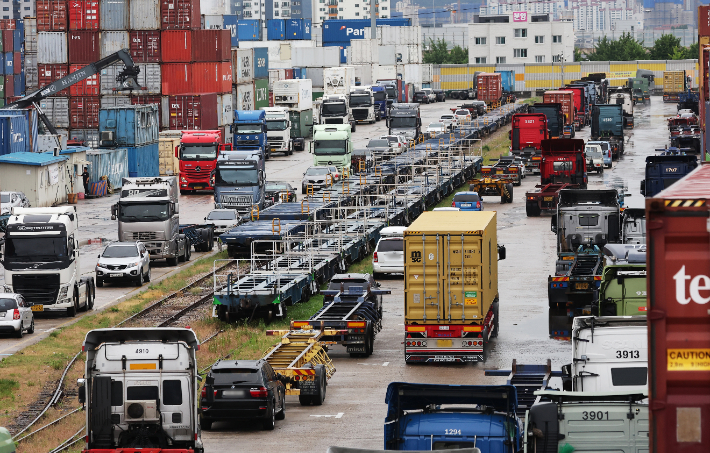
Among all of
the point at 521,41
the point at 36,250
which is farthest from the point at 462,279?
the point at 521,41

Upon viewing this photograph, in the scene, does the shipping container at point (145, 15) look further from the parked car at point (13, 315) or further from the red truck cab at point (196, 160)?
the parked car at point (13, 315)

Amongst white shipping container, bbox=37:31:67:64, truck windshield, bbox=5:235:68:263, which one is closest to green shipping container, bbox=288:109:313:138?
white shipping container, bbox=37:31:67:64

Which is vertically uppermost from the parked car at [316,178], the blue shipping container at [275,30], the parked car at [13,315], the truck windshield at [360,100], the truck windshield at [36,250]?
the blue shipping container at [275,30]

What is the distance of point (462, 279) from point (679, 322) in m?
18.1

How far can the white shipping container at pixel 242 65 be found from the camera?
99562mm

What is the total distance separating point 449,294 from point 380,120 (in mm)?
93344

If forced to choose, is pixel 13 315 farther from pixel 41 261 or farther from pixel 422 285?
pixel 422 285

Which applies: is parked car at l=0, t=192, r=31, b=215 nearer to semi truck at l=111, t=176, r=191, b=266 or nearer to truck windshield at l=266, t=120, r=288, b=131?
semi truck at l=111, t=176, r=191, b=266

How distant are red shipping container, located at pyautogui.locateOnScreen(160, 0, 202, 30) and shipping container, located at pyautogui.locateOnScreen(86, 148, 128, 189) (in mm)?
16850

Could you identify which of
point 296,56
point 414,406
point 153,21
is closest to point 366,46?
point 296,56

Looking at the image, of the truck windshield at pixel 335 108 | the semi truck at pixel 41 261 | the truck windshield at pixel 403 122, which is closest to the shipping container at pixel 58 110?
the truck windshield at pixel 335 108

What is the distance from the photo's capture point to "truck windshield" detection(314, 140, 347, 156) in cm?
7238

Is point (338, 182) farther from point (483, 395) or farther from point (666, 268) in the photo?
point (666, 268)

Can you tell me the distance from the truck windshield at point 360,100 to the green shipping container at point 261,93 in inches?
312
